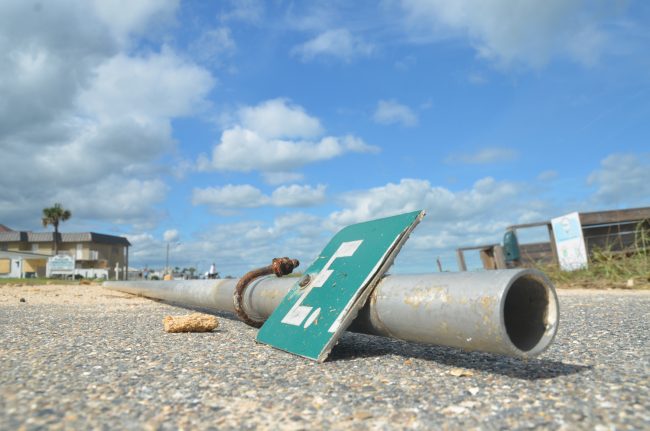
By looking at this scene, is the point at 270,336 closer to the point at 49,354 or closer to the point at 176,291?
the point at 49,354

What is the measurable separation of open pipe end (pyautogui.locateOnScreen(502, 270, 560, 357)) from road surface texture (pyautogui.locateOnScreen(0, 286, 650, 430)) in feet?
0.69

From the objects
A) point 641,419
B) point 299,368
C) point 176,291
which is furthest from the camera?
point 176,291

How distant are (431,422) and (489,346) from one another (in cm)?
66

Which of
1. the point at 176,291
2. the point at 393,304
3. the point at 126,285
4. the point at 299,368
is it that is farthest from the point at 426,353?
the point at 126,285

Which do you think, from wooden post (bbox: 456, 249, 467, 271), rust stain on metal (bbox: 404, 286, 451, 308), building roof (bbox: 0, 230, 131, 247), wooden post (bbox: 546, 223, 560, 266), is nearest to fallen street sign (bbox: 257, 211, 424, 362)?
rust stain on metal (bbox: 404, 286, 451, 308)

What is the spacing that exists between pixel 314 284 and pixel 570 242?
1197 centimetres

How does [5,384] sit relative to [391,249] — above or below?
below

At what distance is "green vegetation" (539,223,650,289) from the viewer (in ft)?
35.8

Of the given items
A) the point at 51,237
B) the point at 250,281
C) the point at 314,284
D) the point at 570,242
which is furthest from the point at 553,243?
the point at 51,237

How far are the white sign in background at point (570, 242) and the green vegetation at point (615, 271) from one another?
0.95 feet

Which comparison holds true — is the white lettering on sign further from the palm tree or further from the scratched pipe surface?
the palm tree

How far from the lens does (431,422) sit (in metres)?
2.06

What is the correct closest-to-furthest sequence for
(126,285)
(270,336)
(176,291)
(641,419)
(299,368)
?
(641,419)
(299,368)
(270,336)
(176,291)
(126,285)

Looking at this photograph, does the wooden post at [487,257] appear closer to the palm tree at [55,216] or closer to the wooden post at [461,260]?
the wooden post at [461,260]
